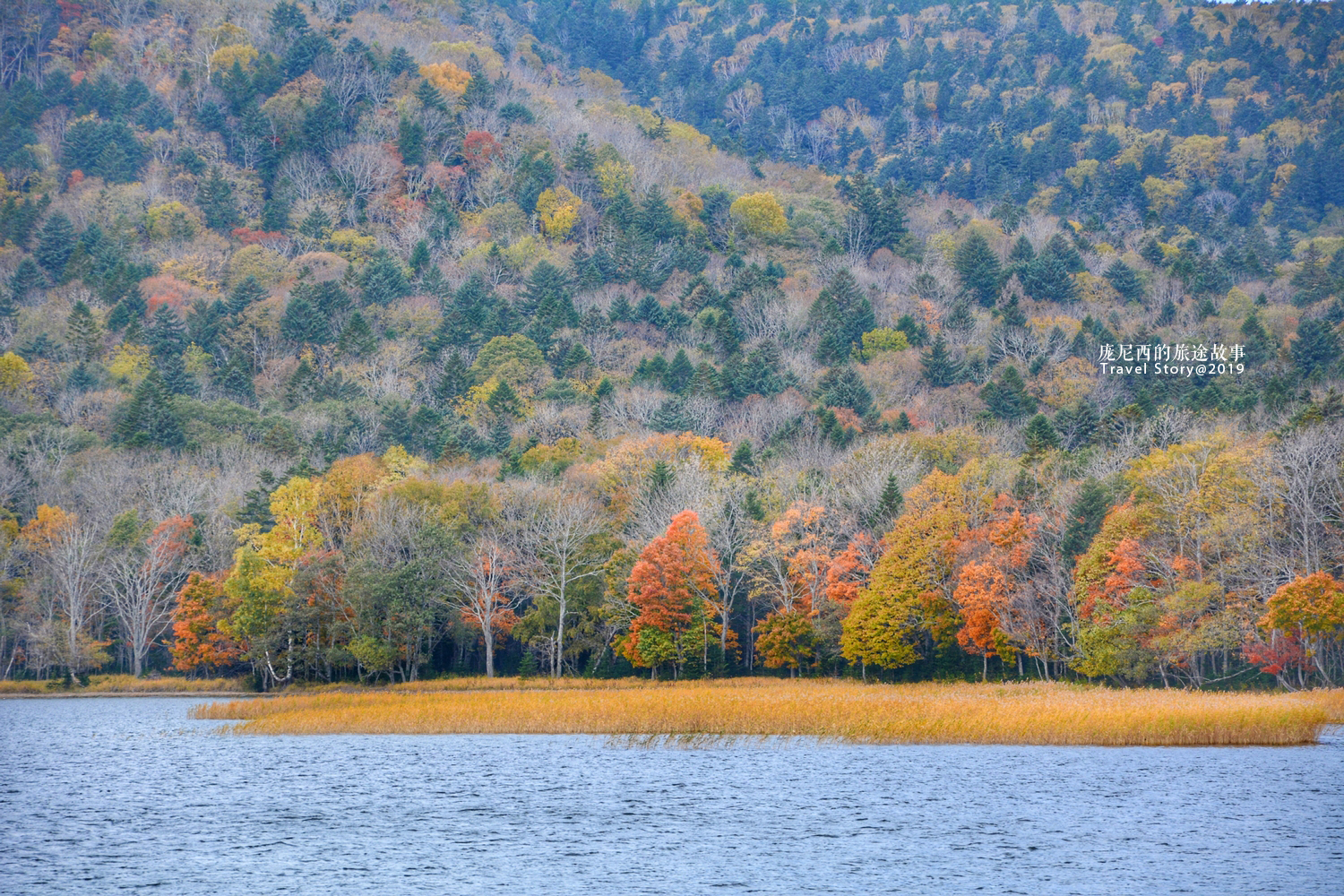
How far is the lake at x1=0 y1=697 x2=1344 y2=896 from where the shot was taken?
2569 centimetres

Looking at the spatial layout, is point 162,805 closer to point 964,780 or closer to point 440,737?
point 440,737

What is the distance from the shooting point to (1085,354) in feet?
370

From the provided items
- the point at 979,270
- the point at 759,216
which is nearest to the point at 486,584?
the point at 979,270

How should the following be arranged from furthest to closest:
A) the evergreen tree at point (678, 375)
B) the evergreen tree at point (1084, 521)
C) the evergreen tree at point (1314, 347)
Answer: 1. the evergreen tree at point (678, 375)
2. the evergreen tree at point (1314, 347)
3. the evergreen tree at point (1084, 521)

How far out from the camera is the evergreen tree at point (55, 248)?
137 meters

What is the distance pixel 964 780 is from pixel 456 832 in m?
15.0

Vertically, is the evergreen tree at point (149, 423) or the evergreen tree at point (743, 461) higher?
the evergreen tree at point (149, 423)

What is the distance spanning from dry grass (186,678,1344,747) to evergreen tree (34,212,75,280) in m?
95.3

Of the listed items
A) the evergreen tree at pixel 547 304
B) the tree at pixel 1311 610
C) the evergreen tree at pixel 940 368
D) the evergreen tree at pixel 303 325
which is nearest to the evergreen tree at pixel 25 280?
the evergreen tree at pixel 303 325

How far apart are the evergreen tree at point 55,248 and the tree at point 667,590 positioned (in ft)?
315

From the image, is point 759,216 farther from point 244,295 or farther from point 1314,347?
point 1314,347

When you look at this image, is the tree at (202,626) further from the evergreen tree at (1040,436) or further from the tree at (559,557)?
the evergreen tree at (1040,436)

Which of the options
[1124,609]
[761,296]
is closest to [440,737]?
[1124,609]

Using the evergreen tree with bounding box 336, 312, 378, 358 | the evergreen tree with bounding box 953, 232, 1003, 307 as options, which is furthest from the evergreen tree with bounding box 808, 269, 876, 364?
the evergreen tree with bounding box 336, 312, 378, 358
